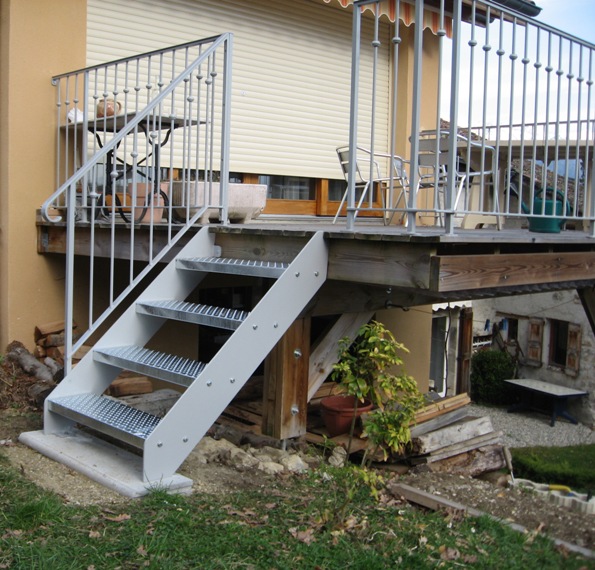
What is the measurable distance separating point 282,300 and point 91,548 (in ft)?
5.39

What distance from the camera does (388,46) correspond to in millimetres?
9406

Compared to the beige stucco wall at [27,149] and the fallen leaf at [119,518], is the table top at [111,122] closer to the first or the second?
the beige stucco wall at [27,149]

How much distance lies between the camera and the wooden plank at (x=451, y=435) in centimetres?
546

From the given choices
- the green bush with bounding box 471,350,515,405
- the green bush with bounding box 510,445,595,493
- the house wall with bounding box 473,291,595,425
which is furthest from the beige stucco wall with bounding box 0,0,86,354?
the green bush with bounding box 471,350,515,405

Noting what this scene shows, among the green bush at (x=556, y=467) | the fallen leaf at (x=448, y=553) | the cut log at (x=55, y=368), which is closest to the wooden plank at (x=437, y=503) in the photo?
the fallen leaf at (x=448, y=553)

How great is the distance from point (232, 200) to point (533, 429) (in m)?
11.2

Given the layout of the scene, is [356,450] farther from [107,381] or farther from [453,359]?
[453,359]

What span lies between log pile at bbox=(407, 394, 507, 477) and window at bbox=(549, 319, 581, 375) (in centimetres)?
1081

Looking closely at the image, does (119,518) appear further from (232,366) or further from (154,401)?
(154,401)

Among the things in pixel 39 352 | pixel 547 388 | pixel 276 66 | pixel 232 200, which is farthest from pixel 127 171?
pixel 547 388

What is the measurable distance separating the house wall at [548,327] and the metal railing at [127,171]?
10.8m

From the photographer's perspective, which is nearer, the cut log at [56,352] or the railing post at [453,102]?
the railing post at [453,102]

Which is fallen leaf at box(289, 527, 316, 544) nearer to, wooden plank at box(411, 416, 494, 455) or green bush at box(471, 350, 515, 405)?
wooden plank at box(411, 416, 494, 455)

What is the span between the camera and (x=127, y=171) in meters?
6.36
